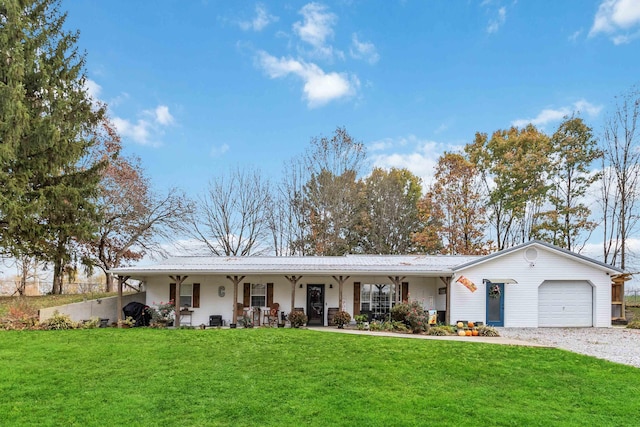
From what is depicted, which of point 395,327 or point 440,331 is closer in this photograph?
point 440,331

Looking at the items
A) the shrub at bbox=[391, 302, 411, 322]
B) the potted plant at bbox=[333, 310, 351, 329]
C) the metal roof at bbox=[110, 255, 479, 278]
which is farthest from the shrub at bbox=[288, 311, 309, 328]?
the shrub at bbox=[391, 302, 411, 322]

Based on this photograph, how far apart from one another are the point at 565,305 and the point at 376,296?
7292 mm

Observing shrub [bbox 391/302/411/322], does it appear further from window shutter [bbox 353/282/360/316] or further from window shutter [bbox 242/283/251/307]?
window shutter [bbox 242/283/251/307]

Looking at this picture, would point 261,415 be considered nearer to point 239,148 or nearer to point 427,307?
point 427,307

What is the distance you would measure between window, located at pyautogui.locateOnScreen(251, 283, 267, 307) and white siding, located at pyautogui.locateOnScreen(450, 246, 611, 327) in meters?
7.40

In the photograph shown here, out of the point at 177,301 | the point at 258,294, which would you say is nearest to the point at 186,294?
the point at 177,301

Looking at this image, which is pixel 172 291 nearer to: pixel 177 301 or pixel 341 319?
pixel 177 301

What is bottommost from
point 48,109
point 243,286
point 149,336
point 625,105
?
point 149,336

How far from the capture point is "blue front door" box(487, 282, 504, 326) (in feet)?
51.9

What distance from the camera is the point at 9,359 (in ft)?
29.7

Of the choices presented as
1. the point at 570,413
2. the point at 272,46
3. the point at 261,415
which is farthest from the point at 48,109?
the point at 570,413

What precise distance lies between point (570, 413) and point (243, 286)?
1262 cm

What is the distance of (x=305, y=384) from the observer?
7.27 metres

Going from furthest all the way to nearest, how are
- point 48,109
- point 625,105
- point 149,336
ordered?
point 625,105 → point 48,109 → point 149,336
